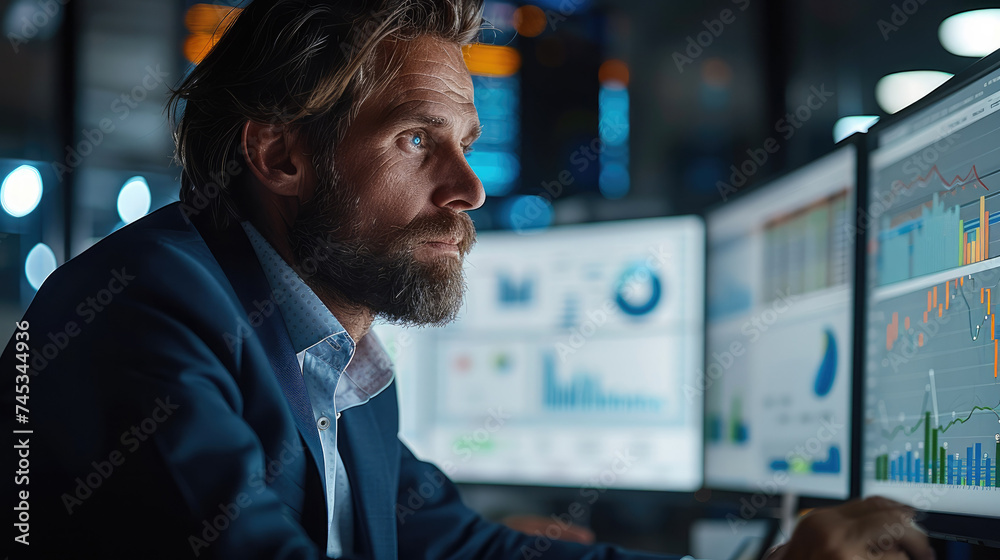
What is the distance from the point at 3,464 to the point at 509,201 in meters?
2.64

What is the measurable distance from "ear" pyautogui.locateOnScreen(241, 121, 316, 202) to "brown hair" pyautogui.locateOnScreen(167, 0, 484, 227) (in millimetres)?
19

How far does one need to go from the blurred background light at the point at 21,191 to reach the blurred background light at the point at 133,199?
33cm

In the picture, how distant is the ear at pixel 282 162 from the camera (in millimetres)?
1136

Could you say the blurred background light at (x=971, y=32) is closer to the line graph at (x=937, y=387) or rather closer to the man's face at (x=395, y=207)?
the line graph at (x=937, y=387)

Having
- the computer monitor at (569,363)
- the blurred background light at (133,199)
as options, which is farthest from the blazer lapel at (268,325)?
the blurred background light at (133,199)

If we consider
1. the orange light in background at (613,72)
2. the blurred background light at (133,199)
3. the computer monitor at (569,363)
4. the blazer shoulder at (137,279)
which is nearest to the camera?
the blazer shoulder at (137,279)

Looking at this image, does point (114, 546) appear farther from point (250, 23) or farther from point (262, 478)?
point (250, 23)

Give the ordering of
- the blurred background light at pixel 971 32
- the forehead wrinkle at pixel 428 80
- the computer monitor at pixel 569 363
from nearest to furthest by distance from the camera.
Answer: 1. the forehead wrinkle at pixel 428 80
2. the computer monitor at pixel 569 363
3. the blurred background light at pixel 971 32

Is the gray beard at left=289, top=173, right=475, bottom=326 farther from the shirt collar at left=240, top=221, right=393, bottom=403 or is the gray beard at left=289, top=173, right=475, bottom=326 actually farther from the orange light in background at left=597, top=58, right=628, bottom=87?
the orange light in background at left=597, top=58, right=628, bottom=87

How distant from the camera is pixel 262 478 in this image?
749 millimetres


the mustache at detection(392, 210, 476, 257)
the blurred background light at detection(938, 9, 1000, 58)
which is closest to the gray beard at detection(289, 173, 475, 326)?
the mustache at detection(392, 210, 476, 257)

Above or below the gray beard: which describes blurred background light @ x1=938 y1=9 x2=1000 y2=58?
above

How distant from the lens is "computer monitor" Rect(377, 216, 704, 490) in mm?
1654

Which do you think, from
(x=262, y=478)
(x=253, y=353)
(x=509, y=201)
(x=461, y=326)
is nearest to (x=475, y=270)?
(x=461, y=326)
